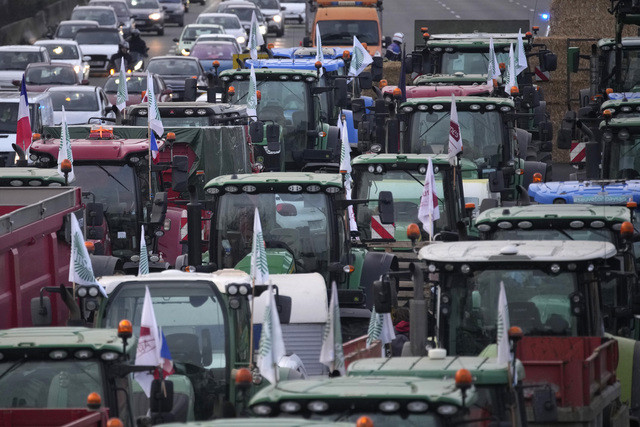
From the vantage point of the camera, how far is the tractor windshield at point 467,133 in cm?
2412

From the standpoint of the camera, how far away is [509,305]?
1294 cm

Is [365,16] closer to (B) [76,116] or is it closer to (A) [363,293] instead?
(B) [76,116]

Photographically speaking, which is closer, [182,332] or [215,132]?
[182,332]

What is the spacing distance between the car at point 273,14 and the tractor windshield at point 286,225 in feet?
147

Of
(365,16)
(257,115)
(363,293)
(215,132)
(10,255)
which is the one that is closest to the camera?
(10,255)

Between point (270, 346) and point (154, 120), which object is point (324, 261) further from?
point (154, 120)

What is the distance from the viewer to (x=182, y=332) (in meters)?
12.8

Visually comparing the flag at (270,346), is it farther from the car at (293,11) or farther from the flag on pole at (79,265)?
the car at (293,11)

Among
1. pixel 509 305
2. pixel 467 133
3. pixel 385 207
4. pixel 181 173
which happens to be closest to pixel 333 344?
pixel 509 305

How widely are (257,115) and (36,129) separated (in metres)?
4.69

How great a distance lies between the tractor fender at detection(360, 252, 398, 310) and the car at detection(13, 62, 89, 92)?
71.7 ft

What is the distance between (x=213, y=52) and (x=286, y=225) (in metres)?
29.7

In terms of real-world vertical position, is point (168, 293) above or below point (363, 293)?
above

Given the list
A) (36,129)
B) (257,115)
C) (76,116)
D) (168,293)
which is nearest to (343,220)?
(168,293)
